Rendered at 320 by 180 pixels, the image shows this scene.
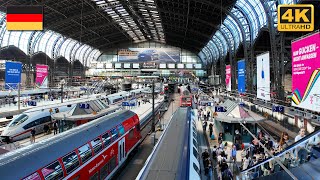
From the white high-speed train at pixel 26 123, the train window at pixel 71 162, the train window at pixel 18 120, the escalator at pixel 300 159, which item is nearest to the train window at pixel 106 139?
the train window at pixel 71 162

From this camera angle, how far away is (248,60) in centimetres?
4309

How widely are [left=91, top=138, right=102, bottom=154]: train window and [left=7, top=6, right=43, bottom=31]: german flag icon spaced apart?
28.9 ft

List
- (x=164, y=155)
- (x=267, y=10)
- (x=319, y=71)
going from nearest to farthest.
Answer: (x=164, y=155)
(x=319, y=71)
(x=267, y=10)

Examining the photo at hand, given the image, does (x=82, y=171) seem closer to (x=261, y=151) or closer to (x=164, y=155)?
(x=164, y=155)

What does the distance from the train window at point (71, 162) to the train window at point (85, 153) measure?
0.42 m

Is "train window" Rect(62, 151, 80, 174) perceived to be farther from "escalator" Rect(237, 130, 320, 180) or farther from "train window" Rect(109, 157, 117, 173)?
"escalator" Rect(237, 130, 320, 180)

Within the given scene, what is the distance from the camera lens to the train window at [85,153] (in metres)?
10.6

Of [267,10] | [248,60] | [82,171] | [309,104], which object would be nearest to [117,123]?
[82,171]

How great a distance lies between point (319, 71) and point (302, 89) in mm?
2039

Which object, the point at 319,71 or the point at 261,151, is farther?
the point at 261,151

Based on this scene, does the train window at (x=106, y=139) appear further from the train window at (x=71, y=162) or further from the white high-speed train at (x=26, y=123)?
the white high-speed train at (x=26, y=123)

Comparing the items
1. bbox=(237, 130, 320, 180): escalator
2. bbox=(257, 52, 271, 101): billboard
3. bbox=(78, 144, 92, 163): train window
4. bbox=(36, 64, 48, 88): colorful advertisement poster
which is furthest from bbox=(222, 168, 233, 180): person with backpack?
bbox=(36, 64, 48, 88): colorful advertisement poster

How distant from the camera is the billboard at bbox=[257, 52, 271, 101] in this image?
2026cm

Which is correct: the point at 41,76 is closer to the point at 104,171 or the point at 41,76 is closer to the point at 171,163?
the point at 104,171
